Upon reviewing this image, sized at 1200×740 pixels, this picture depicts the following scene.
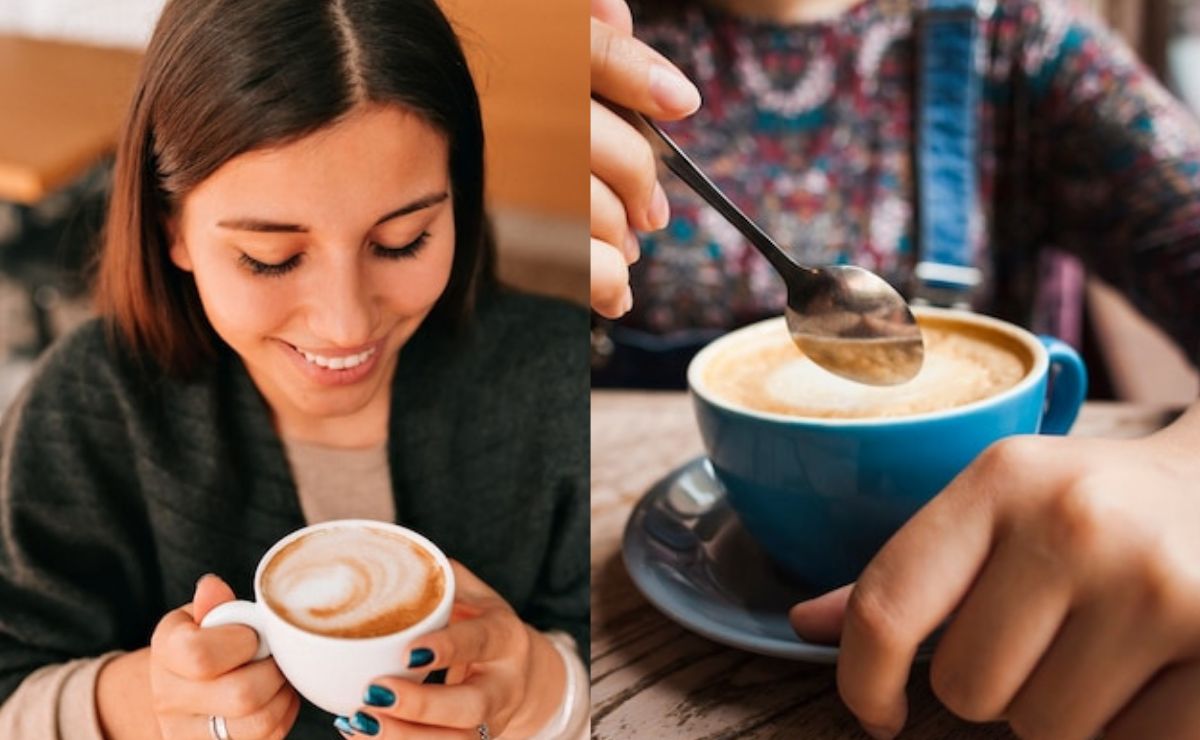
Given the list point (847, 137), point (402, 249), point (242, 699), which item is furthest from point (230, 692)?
Answer: point (847, 137)

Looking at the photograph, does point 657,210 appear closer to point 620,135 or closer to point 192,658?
point 620,135

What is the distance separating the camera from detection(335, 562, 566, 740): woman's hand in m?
0.25

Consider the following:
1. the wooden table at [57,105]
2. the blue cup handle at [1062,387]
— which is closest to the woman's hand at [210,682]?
the wooden table at [57,105]

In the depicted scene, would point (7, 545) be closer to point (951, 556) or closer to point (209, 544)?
point (209, 544)

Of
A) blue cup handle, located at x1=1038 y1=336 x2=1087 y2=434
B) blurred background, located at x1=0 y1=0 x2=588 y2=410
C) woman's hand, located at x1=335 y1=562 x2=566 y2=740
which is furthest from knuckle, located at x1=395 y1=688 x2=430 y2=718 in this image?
blue cup handle, located at x1=1038 y1=336 x2=1087 y2=434

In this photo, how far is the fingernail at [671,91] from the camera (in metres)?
0.29

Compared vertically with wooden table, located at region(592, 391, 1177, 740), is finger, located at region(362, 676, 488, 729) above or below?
above

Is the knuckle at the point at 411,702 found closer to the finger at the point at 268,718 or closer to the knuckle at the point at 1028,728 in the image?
the finger at the point at 268,718

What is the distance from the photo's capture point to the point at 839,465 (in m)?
0.33

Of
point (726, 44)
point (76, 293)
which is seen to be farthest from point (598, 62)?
point (726, 44)

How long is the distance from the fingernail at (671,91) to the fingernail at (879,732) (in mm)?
171

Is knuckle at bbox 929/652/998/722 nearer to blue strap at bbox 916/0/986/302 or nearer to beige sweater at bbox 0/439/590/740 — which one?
beige sweater at bbox 0/439/590/740

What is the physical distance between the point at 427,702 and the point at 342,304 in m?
0.09

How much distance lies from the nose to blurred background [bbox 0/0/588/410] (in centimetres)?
4
